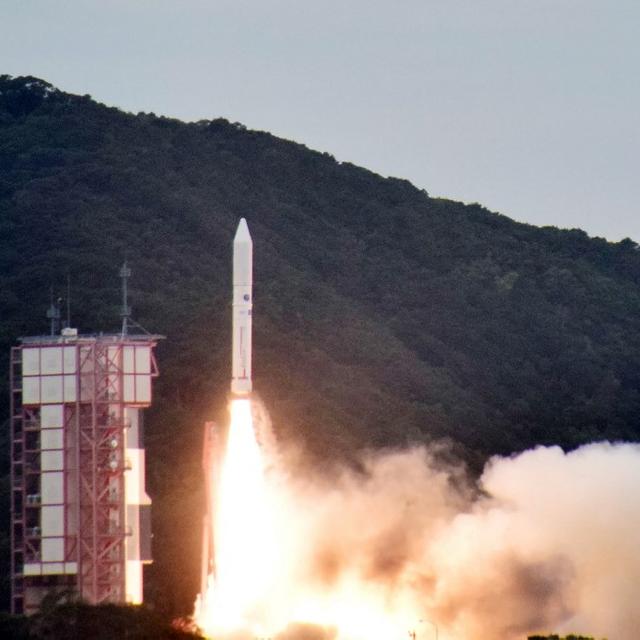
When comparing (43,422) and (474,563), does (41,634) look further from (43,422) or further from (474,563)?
(474,563)

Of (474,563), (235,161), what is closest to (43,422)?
(474,563)

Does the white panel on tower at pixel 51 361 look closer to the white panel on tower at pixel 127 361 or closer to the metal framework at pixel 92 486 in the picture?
the metal framework at pixel 92 486

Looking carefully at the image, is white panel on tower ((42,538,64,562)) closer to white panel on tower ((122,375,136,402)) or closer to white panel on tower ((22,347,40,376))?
white panel on tower ((122,375,136,402))

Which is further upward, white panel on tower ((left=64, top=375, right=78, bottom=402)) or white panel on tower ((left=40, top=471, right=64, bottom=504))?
white panel on tower ((left=64, top=375, right=78, bottom=402))

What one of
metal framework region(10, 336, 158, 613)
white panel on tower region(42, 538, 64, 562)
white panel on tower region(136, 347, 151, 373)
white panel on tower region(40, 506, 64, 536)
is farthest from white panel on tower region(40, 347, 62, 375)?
white panel on tower region(42, 538, 64, 562)

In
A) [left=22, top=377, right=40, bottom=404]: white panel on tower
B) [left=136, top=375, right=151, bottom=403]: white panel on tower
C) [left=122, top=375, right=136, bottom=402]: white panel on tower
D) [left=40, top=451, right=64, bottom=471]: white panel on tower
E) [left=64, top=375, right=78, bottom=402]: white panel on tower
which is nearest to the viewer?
[left=40, top=451, right=64, bottom=471]: white panel on tower

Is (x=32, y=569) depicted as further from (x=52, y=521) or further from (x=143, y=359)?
(x=143, y=359)
